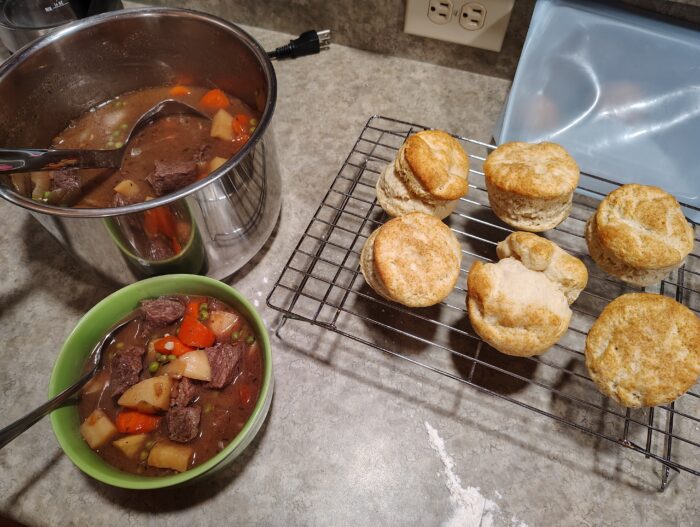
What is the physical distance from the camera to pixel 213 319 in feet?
4.47

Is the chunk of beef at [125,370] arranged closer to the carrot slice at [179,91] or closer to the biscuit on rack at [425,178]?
the biscuit on rack at [425,178]

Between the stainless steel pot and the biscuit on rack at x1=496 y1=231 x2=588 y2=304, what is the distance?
0.78 metres

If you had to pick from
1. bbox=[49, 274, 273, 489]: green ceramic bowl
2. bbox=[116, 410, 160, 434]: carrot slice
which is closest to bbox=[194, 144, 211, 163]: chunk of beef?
bbox=[49, 274, 273, 489]: green ceramic bowl

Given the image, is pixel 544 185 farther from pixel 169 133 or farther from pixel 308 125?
pixel 169 133

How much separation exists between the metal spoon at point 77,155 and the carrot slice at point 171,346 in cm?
61

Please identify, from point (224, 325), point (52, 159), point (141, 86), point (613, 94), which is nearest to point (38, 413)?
point (224, 325)

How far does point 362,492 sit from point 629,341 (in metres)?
0.80

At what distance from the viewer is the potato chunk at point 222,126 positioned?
1.74m

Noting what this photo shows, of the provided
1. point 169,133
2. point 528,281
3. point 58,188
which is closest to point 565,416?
point 528,281

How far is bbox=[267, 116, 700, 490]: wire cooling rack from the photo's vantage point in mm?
1322

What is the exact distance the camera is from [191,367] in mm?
1277

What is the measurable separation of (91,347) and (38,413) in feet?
0.84

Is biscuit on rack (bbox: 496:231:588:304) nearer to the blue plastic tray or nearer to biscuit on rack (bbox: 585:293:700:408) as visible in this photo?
biscuit on rack (bbox: 585:293:700:408)

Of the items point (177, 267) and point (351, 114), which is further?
point (351, 114)
